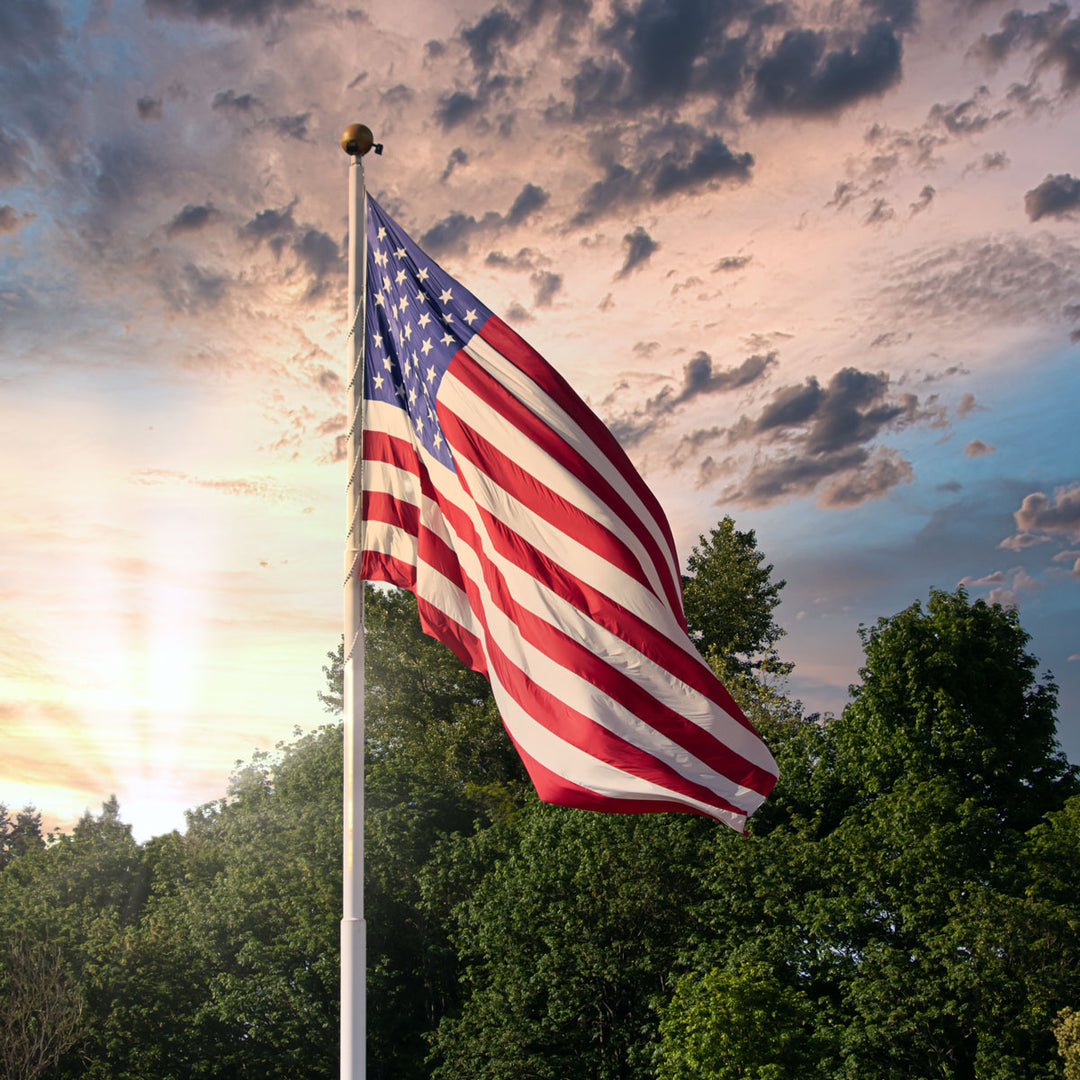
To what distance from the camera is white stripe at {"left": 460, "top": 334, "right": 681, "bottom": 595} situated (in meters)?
8.90

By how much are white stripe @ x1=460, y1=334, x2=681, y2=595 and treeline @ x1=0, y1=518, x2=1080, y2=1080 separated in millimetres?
20884

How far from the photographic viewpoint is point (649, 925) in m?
32.3

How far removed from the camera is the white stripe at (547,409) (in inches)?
350

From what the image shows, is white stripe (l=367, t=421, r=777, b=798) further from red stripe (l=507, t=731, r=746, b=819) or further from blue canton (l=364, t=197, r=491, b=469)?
blue canton (l=364, t=197, r=491, b=469)

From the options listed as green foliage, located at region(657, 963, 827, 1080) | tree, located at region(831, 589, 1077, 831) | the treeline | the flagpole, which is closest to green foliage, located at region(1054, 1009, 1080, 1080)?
the treeline

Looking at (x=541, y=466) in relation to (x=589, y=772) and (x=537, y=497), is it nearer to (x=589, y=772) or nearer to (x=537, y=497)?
(x=537, y=497)

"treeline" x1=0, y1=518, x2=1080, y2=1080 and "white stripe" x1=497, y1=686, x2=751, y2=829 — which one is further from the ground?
"treeline" x1=0, y1=518, x2=1080, y2=1080

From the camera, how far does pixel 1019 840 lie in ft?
101

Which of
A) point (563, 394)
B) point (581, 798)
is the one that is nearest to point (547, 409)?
point (563, 394)

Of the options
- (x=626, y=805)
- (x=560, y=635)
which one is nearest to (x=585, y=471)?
(x=560, y=635)

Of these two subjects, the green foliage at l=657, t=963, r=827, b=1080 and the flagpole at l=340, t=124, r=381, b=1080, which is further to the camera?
the green foliage at l=657, t=963, r=827, b=1080

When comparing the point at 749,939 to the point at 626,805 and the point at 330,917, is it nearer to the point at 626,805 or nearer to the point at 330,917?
the point at 330,917

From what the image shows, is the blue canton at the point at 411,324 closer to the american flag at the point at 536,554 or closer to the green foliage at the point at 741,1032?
the american flag at the point at 536,554

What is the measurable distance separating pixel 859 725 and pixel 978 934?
34.7 feet
